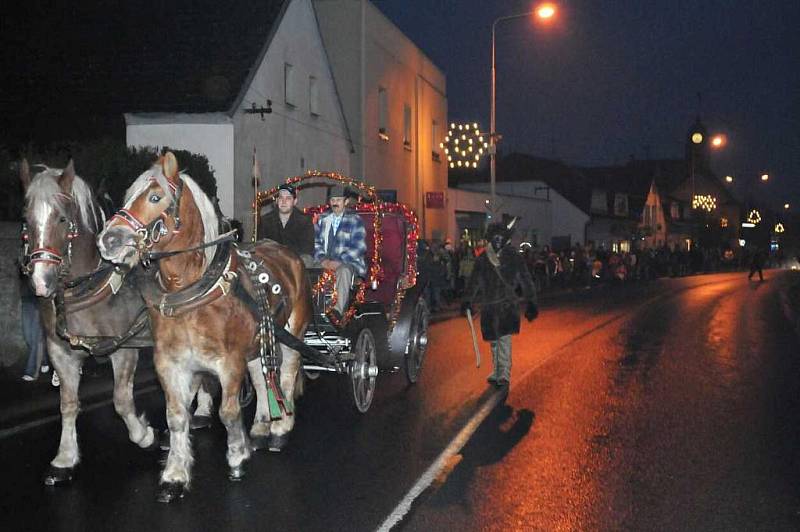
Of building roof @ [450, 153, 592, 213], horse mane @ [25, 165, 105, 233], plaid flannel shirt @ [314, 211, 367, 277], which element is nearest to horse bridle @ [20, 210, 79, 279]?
horse mane @ [25, 165, 105, 233]

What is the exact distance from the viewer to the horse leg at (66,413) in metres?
6.52

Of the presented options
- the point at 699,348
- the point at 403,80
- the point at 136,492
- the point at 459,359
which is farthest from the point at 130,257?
the point at 403,80

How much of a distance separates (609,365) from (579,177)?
5695cm

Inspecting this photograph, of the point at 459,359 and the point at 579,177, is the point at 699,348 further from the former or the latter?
the point at 579,177

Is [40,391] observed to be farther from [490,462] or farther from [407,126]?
[407,126]

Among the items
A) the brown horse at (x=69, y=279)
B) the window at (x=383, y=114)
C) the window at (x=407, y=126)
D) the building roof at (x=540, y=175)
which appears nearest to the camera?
the brown horse at (x=69, y=279)

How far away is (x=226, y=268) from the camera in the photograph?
628 centimetres

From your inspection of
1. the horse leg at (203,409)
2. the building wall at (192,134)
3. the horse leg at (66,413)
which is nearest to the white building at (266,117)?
the building wall at (192,134)

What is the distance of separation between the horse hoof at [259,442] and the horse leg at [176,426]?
4.51 feet

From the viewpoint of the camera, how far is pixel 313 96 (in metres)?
25.2

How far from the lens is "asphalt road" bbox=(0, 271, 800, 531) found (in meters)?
5.83

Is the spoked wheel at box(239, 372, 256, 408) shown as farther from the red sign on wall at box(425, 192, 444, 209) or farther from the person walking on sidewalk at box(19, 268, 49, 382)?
the red sign on wall at box(425, 192, 444, 209)

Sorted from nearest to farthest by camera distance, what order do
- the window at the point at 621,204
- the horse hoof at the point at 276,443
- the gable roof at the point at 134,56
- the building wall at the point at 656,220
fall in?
the horse hoof at the point at 276,443, the gable roof at the point at 134,56, the window at the point at 621,204, the building wall at the point at 656,220

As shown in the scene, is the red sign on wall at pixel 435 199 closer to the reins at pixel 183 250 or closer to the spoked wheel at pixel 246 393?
the spoked wheel at pixel 246 393
